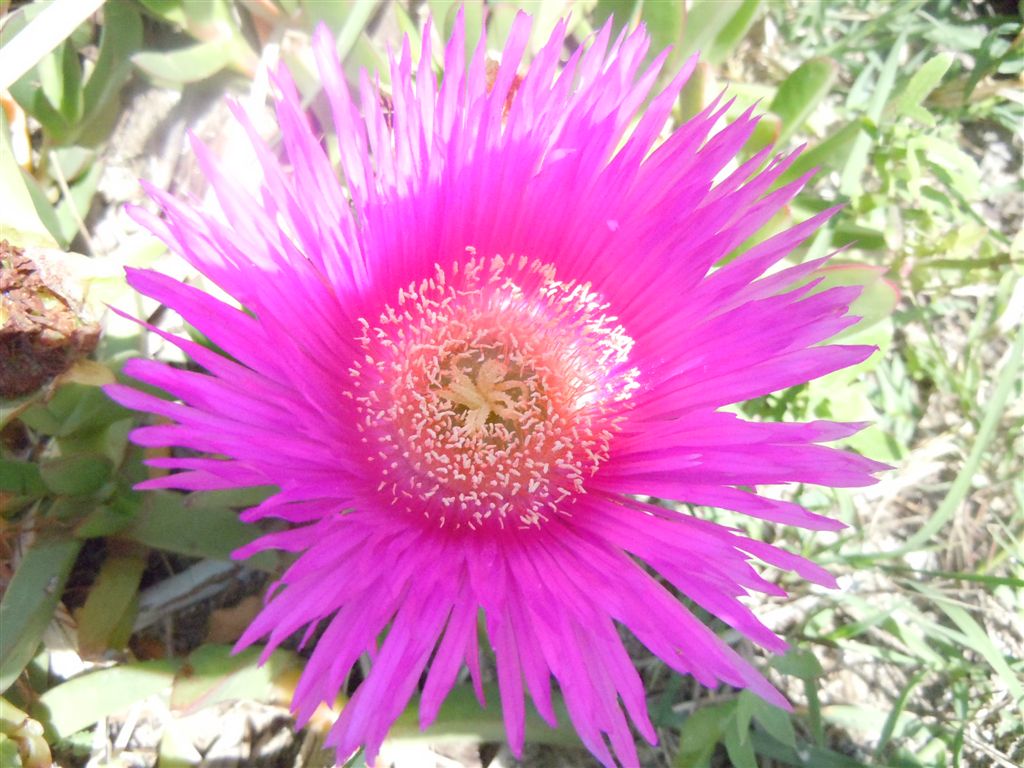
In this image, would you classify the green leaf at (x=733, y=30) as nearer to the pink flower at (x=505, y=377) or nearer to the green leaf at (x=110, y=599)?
the pink flower at (x=505, y=377)

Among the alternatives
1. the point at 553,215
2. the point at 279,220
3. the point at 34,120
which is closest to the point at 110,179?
the point at 34,120

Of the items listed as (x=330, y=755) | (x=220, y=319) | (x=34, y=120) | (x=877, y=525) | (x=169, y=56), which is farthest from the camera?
(x=877, y=525)

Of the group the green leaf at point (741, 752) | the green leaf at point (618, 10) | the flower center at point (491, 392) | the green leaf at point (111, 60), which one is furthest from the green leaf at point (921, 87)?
the green leaf at point (111, 60)

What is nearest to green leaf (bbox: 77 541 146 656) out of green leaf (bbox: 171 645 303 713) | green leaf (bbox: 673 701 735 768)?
green leaf (bbox: 171 645 303 713)

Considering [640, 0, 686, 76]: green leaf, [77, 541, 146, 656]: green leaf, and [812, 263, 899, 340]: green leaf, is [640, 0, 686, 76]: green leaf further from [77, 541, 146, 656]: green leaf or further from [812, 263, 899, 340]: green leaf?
[77, 541, 146, 656]: green leaf

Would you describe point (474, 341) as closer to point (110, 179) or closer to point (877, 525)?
point (110, 179)

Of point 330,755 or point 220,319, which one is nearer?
point 220,319
